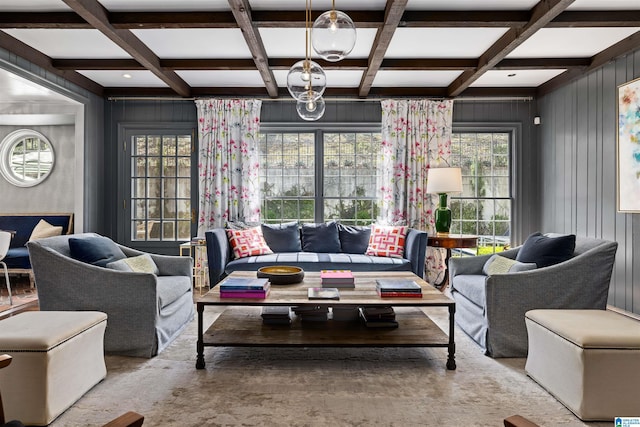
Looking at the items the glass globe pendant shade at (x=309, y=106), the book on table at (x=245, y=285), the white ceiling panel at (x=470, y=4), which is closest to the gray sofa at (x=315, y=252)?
the book on table at (x=245, y=285)

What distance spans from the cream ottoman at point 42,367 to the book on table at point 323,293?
128 centimetres

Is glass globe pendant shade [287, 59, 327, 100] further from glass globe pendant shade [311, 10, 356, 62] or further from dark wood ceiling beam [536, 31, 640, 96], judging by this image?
dark wood ceiling beam [536, 31, 640, 96]

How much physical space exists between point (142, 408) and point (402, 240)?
3.33m

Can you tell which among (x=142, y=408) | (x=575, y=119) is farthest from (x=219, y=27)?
(x=575, y=119)

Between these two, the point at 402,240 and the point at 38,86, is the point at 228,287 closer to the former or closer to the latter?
the point at 402,240

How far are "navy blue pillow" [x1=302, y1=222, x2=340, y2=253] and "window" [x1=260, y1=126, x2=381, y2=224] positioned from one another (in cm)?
63

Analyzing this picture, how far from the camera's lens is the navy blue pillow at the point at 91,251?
3072 millimetres

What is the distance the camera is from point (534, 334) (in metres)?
2.47

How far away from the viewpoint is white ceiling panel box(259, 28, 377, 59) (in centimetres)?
377

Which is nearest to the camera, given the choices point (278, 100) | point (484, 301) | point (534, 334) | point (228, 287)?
point (534, 334)

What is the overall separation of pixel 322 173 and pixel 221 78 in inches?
69.1

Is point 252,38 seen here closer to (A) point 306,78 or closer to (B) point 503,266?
(A) point 306,78

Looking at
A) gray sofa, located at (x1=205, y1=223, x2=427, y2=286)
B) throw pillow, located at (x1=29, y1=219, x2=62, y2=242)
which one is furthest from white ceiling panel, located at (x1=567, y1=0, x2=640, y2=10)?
throw pillow, located at (x1=29, y1=219, x2=62, y2=242)

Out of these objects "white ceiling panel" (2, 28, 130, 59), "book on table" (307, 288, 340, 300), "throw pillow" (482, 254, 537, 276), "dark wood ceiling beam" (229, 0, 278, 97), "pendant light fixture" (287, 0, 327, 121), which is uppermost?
"white ceiling panel" (2, 28, 130, 59)
